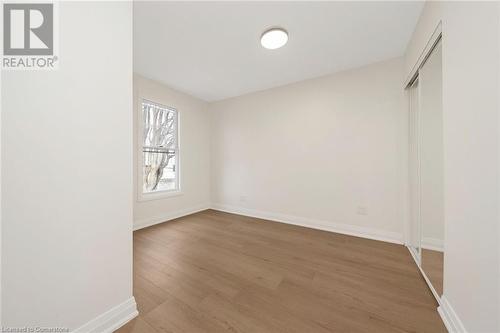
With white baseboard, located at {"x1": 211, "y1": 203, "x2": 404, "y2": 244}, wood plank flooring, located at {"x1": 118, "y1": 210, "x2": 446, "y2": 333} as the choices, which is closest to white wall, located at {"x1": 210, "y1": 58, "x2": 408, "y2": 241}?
white baseboard, located at {"x1": 211, "y1": 203, "x2": 404, "y2": 244}

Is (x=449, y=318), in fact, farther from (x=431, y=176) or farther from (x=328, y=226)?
(x=328, y=226)

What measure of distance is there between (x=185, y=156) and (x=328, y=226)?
10.2 ft

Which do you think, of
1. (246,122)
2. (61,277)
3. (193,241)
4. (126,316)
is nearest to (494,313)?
(126,316)

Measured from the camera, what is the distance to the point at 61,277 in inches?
36.7

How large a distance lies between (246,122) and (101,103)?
9.33ft

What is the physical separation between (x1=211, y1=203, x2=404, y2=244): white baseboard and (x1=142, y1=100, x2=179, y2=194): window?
5.05ft

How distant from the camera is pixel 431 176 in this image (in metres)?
1.55

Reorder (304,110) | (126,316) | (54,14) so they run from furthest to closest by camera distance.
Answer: (304,110)
(126,316)
(54,14)

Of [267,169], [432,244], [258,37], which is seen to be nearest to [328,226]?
[432,244]

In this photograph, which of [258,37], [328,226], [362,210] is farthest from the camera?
[328,226]

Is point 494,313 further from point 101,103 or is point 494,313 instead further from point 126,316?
point 101,103

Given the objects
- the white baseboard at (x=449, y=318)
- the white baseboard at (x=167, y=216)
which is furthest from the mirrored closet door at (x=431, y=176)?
the white baseboard at (x=167, y=216)

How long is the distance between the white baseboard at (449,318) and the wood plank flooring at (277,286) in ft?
0.16

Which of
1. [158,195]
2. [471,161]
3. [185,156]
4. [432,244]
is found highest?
[185,156]
